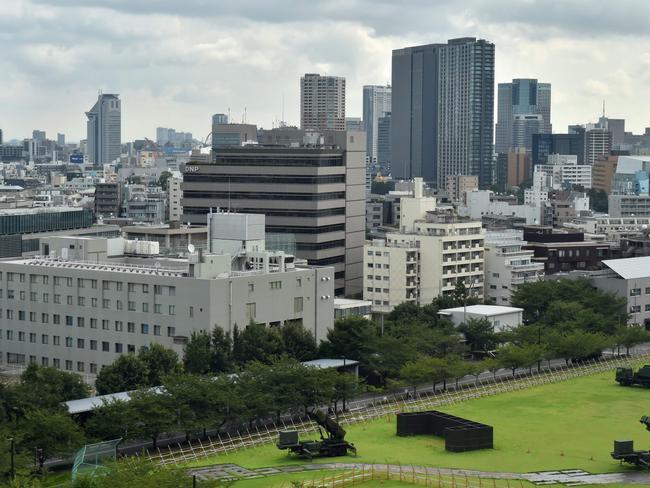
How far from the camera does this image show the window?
54.2 metres

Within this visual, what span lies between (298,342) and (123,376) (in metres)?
9.20

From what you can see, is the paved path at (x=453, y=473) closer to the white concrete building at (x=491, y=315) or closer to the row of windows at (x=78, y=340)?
the row of windows at (x=78, y=340)

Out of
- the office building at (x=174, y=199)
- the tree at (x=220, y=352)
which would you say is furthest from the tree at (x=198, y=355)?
the office building at (x=174, y=199)

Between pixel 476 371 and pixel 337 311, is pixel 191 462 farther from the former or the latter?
pixel 337 311

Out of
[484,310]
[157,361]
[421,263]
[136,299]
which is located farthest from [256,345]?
[421,263]

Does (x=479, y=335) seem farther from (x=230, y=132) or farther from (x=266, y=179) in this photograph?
(x=230, y=132)

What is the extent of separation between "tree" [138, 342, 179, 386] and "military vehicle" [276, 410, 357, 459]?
804 centimetres

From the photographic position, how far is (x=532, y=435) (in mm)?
45156

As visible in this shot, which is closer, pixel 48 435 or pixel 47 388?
pixel 48 435

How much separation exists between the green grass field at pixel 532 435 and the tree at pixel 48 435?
14.2 ft

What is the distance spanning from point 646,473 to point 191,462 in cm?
1433

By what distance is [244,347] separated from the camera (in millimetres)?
51500

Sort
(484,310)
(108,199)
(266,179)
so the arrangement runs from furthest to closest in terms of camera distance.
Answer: (108,199) < (266,179) < (484,310)

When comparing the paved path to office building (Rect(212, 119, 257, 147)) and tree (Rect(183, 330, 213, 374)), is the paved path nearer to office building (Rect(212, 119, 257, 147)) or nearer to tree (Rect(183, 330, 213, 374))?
tree (Rect(183, 330, 213, 374))
